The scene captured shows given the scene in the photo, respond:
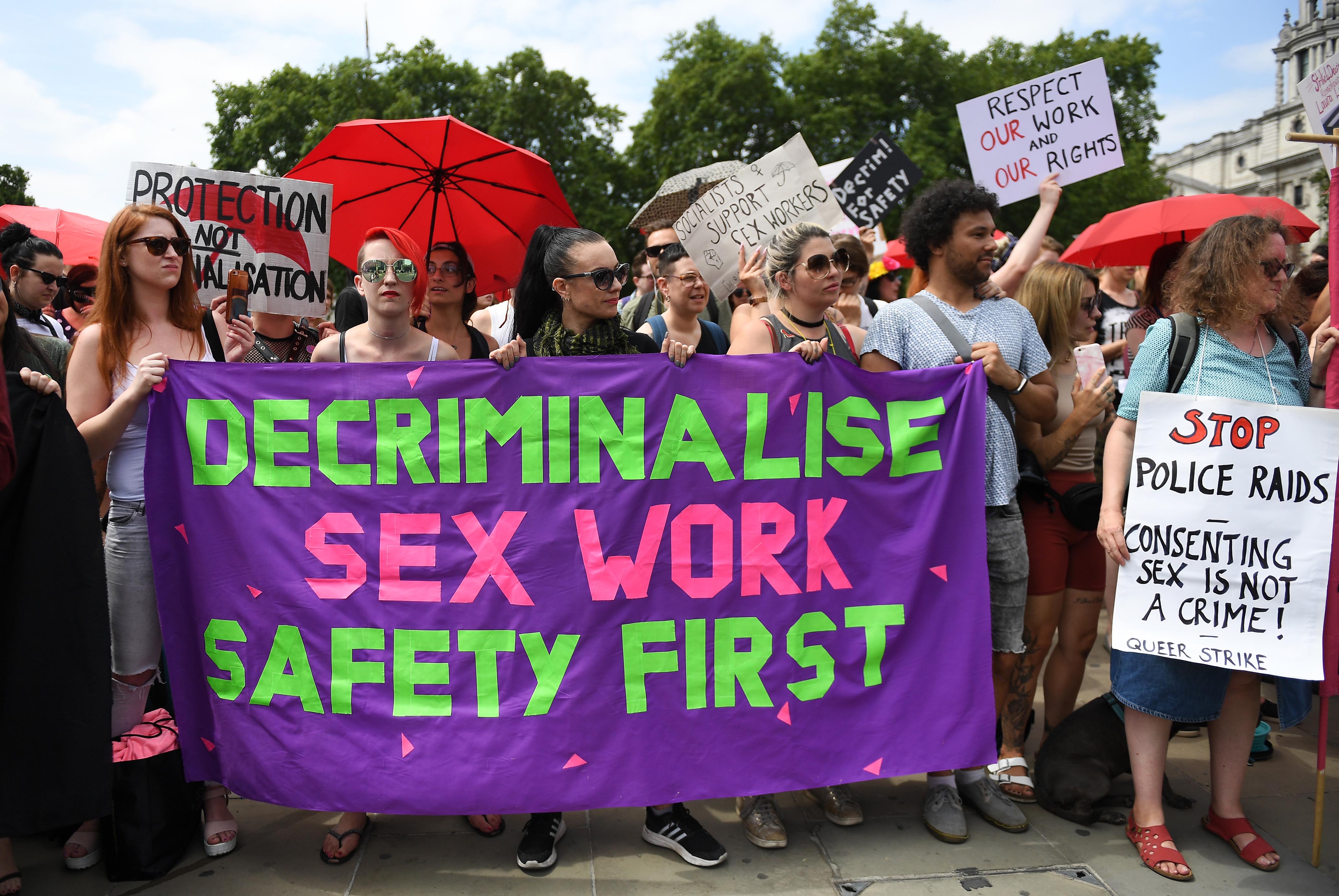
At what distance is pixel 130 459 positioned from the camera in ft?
10.5

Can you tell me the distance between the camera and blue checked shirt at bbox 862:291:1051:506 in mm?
3445

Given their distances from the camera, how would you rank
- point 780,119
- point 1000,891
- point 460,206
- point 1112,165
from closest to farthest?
point 1000,891 → point 1112,165 → point 460,206 → point 780,119

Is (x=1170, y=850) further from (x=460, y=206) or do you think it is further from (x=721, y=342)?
(x=460, y=206)

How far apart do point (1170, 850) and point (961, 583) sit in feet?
3.50

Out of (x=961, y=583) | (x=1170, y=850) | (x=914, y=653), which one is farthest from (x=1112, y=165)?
(x=1170, y=850)

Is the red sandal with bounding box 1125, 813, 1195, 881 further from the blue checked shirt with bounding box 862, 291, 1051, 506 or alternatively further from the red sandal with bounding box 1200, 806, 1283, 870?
the blue checked shirt with bounding box 862, 291, 1051, 506

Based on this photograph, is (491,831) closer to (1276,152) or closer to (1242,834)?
(1242,834)

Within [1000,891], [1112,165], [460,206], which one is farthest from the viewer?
[460,206]

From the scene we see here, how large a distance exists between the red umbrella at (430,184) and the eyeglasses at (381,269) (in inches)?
58.0

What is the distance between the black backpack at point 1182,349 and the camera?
320 centimetres

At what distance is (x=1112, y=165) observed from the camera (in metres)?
4.38

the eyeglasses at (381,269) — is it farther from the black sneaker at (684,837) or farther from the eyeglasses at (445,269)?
the black sneaker at (684,837)

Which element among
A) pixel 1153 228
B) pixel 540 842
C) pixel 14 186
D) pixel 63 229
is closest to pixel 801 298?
pixel 540 842

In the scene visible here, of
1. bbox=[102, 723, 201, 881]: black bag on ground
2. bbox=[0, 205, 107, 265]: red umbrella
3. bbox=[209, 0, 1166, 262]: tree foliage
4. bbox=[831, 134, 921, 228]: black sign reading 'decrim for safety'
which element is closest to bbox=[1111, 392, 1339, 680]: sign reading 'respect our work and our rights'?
bbox=[831, 134, 921, 228]: black sign reading 'decrim for safety'
